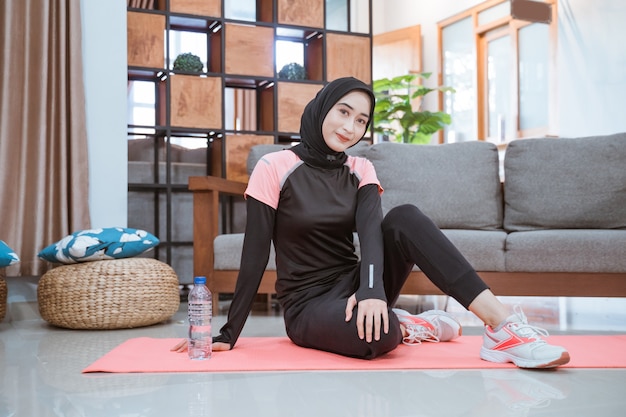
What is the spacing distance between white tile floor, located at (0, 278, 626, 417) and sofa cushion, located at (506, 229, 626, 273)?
1085 mm

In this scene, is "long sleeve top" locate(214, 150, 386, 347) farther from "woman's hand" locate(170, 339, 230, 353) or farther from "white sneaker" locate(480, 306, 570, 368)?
"white sneaker" locate(480, 306, 570, 368)

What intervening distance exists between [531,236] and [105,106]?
2154mm

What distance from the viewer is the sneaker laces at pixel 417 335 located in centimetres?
220

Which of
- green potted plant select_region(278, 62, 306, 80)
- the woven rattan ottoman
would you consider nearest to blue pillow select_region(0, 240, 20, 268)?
the woven rattan ottoman

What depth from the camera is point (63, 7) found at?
11.0 ft

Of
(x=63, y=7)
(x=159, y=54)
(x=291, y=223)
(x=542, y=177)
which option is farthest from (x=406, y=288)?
(x=63, y=7)

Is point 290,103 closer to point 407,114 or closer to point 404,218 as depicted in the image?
point 404,218

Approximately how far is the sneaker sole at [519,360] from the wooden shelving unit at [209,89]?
2.24 m

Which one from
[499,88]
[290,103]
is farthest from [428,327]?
[499,88]

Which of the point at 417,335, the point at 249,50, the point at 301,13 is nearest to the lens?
the point at 417,335

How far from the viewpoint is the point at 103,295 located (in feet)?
9.37

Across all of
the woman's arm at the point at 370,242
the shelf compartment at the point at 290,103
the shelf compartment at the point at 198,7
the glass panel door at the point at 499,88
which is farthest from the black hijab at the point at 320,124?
the glass panel door at the point at 499,88

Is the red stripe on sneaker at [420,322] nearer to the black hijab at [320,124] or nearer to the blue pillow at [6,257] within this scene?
the black hijab at [320,124]

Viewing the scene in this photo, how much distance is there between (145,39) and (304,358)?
7.88 ft
